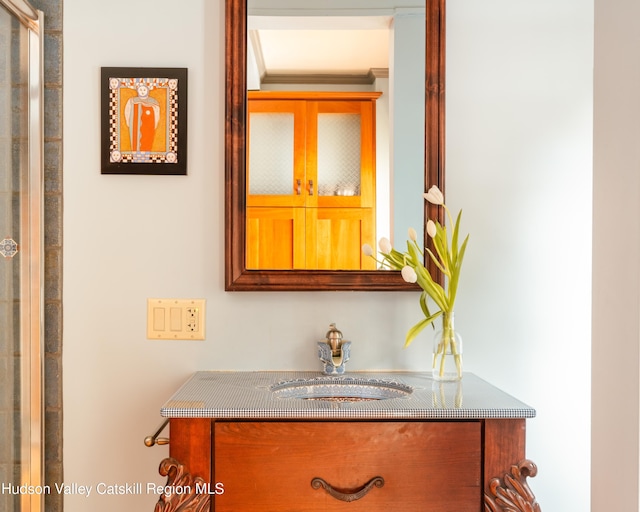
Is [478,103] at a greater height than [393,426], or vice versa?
[478,103]

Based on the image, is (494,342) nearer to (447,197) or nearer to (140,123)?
(447,197)

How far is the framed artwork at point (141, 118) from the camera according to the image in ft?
5.13

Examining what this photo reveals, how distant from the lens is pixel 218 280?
5.20 ft

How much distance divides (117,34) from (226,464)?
3.77ft

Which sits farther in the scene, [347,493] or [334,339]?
[334,339]

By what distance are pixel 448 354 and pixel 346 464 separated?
429 millimetres

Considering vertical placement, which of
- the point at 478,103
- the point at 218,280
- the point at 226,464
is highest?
the point at 478,103

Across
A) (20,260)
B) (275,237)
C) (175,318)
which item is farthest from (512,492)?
(20,260)

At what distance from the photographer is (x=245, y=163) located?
5.14 ft

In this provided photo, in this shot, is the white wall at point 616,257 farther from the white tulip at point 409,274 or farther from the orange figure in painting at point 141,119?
the orange figure in painting at point 141,119

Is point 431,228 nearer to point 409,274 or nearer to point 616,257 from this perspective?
point 409,274

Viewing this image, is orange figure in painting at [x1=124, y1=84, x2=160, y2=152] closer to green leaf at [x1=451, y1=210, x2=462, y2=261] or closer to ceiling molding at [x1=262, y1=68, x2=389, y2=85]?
ceiling molding at [x1=262, y1=68, x2=389, y2=85]

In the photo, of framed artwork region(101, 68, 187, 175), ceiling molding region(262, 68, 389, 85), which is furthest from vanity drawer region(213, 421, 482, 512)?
ceiling molding region(262, 68, 389, 85)

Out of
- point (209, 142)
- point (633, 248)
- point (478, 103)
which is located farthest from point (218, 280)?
point (633, 248)
